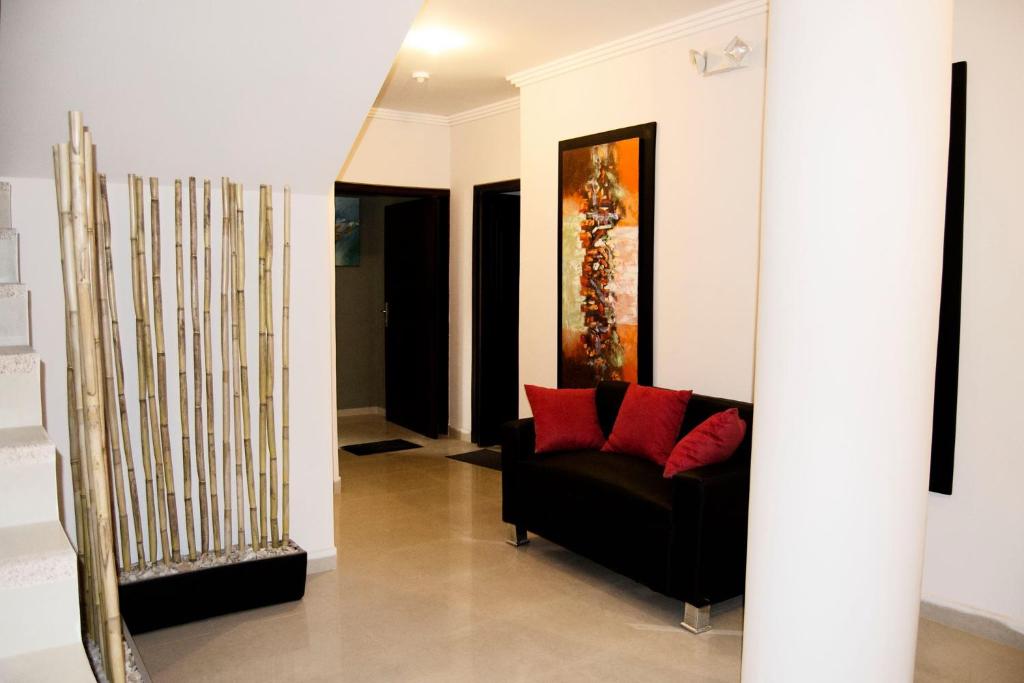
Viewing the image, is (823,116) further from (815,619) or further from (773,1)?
(815,619)

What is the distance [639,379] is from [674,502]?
55.8 inches

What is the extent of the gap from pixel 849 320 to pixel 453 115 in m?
5.36

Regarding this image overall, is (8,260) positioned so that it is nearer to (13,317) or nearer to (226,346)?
(13,317)

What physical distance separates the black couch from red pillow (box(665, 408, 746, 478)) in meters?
0.06

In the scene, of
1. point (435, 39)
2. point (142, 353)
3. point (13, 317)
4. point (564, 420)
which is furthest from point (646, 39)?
point (13, 317)

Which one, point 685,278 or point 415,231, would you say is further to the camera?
point 415,231

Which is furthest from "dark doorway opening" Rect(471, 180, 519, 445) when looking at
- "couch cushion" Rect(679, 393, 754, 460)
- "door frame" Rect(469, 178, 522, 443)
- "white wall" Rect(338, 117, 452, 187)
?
"couch cushion" Rect(679, 393, 754, 460)

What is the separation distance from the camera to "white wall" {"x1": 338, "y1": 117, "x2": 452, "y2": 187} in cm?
630

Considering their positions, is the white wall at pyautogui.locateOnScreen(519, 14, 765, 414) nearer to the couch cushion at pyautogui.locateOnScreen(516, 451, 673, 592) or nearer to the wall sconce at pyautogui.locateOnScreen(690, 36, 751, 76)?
the wall sconce at pyautogui.locateOnScreen(690, 36, 751, 76)

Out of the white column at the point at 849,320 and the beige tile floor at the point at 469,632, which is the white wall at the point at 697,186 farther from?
the white column at the point at 849,320

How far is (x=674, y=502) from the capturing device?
3230 millimetres

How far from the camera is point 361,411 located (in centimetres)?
789

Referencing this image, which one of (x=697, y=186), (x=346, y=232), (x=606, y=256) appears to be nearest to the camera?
(x=697, y=186)

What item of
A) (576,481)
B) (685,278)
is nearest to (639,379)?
(685,278)
